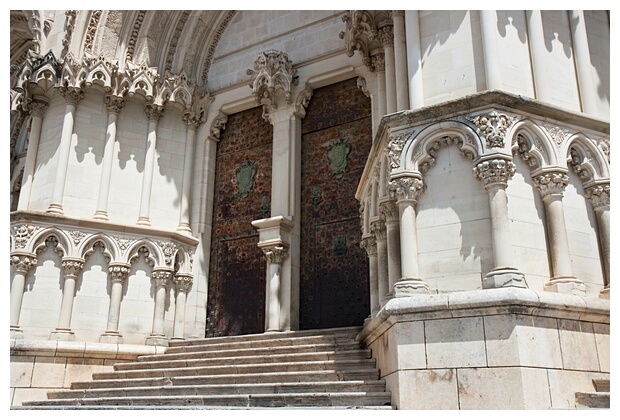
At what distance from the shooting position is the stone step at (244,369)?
7.57 m

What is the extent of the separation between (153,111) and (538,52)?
810 centimetres

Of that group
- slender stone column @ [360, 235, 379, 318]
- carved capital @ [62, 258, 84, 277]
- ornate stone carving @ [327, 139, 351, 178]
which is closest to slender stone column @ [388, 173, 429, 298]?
slender stone column @ [360, 235, 379, 318]

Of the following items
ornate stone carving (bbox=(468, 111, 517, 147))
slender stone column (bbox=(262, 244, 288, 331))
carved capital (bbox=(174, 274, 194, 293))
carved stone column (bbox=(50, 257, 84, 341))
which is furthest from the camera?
carved capital (bbox=(174, 274, 194, 293))

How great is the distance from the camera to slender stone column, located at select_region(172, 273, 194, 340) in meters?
11.6

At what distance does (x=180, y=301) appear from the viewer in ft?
38.6

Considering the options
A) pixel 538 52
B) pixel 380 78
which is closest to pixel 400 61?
pixel 538 52

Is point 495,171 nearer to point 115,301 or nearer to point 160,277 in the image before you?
point 160,277

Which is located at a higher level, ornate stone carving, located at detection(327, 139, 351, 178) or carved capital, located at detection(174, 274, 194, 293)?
ornate stone carving, located at detection(327, 139, 351, 178)

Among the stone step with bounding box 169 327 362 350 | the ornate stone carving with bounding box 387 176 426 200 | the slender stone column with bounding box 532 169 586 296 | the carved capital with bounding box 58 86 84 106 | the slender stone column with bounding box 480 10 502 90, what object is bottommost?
the stone step with bounding box 169 327 362 350

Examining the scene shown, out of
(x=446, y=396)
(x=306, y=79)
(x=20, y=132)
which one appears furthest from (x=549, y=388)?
(x=20, y=132)

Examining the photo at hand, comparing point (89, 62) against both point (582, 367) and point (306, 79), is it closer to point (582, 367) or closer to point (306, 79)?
point (306, 79)

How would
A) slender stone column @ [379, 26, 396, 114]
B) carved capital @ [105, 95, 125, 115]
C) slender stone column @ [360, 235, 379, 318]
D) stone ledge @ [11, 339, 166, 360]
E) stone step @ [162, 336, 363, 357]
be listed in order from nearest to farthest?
slender stone column @ [360, 235, 379, 318] → stone step @ [162, 336, 363, 357] → slender stone column @ [379, 26, 396, 114] → stone ledge @ [11, 339, 166, 360] → carved capital @ [105, 95, 125, 115]

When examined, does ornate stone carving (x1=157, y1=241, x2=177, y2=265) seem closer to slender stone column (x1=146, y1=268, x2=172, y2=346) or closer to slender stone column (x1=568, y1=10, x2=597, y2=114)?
slender stone column (x1=146, y1=268, x2=172, y2=346)

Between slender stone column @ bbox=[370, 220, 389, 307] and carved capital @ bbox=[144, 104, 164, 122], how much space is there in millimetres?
6544
